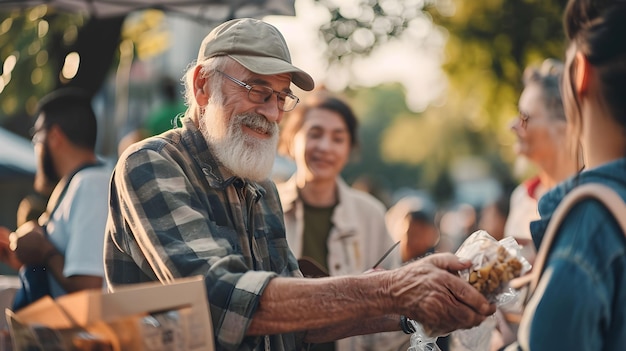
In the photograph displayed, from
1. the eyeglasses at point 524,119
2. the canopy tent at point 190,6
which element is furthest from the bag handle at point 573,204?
the canopy tent at point 190,6

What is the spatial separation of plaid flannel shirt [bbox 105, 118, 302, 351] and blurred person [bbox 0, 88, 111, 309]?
1.74m

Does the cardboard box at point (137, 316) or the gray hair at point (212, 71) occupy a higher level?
the gray hair at point (212, 71)

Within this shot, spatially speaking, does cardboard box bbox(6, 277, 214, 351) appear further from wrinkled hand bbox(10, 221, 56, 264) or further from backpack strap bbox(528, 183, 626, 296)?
wrinkled hand bbox(10, 221, 56, 264)

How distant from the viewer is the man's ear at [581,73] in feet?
7.27

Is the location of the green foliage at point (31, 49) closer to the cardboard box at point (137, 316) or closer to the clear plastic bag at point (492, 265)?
the cardboard box at point (137, 316)

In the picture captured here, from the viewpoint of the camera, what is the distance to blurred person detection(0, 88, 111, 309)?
489 cm

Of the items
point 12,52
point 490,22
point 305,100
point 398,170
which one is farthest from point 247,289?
point 398,170

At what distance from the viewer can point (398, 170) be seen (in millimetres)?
84688

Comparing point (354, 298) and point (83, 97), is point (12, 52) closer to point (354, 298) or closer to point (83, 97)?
point (83, 97)

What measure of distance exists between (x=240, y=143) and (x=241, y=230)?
0.32m

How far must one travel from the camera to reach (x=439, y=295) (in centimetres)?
264

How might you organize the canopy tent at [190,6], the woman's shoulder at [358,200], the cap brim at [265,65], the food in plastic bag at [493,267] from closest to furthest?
→ the food in plastic bag at [493,267], the cap brim at [265,65], the canopy tent at [190,6], the woman's shoulder at [358,200]

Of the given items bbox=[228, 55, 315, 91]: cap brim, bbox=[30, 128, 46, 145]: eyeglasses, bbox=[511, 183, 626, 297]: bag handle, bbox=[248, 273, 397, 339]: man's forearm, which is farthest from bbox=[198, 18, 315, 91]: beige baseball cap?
bbox=[30, 128, 46, 145]: eyeglasses

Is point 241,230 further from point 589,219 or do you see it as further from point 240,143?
point 589,219
